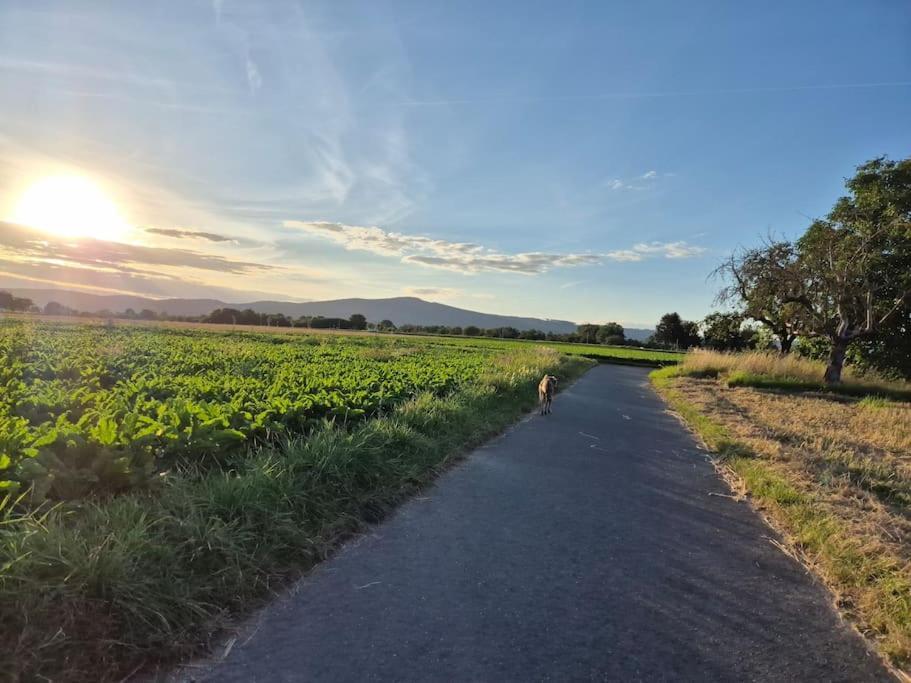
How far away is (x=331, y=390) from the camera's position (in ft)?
28.5

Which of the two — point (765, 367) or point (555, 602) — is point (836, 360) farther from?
point (555, 602)

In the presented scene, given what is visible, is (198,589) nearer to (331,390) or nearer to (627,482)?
(627,482)

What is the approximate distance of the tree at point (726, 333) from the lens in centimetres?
2922

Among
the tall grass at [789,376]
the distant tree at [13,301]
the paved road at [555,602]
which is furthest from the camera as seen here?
the distant tree at [13,301]

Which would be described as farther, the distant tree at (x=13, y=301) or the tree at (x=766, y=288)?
the distant tree at (x=13, y=301)

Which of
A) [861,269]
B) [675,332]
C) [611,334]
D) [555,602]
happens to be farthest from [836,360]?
[611,334]

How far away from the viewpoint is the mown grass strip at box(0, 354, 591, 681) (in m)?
2.34

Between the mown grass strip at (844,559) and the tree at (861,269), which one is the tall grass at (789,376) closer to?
the tree at (861,269)

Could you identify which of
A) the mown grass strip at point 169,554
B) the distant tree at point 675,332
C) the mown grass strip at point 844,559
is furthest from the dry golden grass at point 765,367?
the distant tree at point 675,332

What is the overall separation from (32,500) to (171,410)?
75.2 inches

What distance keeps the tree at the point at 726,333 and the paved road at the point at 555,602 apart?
23234 mm

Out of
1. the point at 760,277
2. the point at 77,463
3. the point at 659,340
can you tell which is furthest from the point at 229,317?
the point at 77,463

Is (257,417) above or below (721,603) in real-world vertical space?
above

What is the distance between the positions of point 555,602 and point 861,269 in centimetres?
2111
